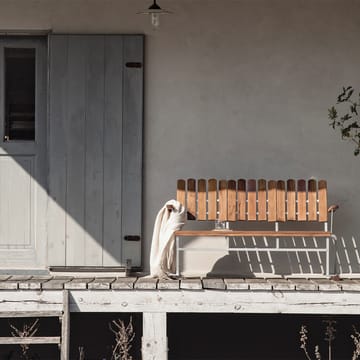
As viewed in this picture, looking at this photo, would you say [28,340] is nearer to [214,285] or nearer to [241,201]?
[214,285]

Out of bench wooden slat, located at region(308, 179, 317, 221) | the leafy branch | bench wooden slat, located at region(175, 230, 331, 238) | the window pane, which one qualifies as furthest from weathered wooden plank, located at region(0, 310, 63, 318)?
the leafy branch

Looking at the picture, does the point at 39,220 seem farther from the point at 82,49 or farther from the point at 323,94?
the point at 323,94

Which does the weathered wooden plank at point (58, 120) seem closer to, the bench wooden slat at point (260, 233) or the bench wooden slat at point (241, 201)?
the bench wooden slat at point (260, 233)

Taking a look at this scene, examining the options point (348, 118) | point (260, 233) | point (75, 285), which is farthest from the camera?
point (348, 118)

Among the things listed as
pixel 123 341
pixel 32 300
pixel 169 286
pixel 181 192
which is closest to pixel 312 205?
pixel 181 192

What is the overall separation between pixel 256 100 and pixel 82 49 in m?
1.47

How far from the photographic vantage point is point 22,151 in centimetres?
825

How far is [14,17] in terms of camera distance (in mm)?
8133

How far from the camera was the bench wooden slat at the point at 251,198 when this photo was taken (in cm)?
793

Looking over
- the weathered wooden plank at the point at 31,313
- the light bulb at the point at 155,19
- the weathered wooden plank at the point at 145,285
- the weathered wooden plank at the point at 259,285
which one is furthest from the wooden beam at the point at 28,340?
the light bulb at the point at 155,19

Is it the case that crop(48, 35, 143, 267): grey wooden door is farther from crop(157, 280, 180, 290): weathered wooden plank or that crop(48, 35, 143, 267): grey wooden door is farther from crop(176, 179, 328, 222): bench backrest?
crop(157, 280, 180, 290): weathered wooden plank

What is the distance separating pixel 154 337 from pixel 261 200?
1.55 meters

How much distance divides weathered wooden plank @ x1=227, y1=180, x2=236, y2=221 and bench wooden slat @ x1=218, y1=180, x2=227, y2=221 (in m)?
0.03

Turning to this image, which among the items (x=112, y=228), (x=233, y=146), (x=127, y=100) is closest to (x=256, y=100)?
(x=233, y=146)
